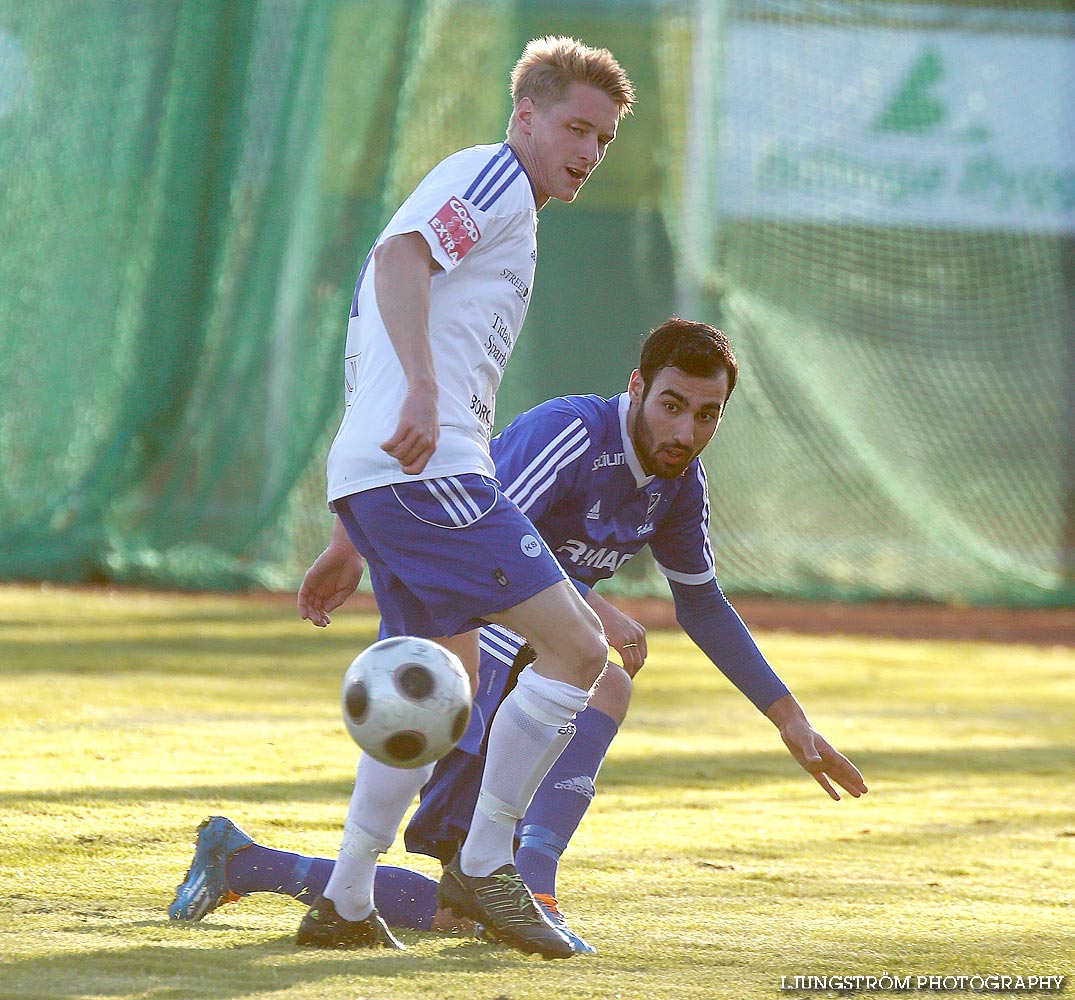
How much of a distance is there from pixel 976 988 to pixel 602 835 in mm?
1575

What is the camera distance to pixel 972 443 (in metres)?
13.1

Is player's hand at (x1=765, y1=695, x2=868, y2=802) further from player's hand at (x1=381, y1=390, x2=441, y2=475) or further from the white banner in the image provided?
the white banner

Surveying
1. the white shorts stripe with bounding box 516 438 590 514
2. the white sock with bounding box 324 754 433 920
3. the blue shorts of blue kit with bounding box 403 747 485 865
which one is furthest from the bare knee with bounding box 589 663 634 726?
the white sock with bounding box 324 754 433 920

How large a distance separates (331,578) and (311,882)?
0.61 metres

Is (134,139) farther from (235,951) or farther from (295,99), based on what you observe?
(235,951)

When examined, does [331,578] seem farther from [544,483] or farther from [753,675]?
[753,675]

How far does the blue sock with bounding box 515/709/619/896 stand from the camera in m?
3.23

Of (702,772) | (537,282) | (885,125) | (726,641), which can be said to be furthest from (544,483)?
(885,125)

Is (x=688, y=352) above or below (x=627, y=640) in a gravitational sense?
above

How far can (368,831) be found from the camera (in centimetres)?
283

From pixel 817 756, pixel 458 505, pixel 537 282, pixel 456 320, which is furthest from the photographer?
pixel 537 282

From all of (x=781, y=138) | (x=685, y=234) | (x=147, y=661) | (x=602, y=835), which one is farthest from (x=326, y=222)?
(x=602, y=835)

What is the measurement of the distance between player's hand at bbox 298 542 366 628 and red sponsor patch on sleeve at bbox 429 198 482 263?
68 centimetres

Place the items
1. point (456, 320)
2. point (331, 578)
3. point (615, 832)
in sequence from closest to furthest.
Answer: point (456, 320)
point (331, 578)
point (615, 832)
